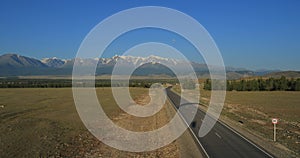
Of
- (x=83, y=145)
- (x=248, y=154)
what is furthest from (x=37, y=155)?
(x=248, y=154)

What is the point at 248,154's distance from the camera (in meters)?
18.4

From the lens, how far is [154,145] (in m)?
21.9

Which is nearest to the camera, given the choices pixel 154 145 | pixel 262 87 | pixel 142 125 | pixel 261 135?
pixel 154 145

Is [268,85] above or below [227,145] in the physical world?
above

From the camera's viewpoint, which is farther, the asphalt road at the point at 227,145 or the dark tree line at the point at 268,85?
the dark tree line at the point at 268,85

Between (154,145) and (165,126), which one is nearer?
(154,145)

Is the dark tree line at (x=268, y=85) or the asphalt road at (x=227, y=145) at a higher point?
the dark tree line at (x=268, y=85)

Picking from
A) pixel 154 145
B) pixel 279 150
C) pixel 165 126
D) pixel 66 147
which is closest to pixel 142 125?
pixel 165 126

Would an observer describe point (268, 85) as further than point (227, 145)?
Yes

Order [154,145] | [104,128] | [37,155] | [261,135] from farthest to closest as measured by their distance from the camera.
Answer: [104,128], [261,135], [154,145], [37,155]

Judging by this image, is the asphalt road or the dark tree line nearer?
the asphalt road

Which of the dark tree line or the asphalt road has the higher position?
the dark tree line

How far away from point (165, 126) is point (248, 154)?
13.0m

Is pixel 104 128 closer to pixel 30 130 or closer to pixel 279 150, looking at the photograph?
pixel 30 130
